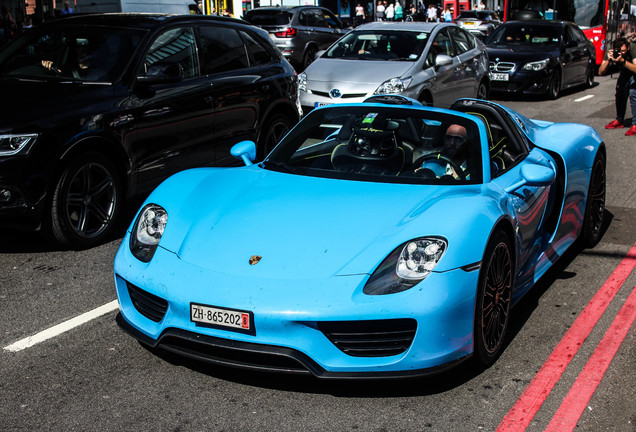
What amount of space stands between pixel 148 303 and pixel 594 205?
396 cm

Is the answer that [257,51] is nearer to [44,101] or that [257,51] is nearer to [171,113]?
[171,113]

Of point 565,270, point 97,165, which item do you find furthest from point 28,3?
point 565,270

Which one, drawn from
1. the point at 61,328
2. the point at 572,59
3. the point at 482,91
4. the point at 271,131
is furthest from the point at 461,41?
the point at 61,328

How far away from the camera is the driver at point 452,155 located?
5125 millimetres

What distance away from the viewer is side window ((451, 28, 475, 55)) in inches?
557

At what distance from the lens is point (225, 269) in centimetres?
417

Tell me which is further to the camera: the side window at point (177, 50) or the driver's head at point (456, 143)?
the side window at point (177, 50)

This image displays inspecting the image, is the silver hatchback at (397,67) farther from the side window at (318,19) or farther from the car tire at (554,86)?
the side window at (318,19)

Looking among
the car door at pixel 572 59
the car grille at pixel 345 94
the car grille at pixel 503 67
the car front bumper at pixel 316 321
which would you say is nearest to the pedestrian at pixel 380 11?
the car door at pixel 572 59

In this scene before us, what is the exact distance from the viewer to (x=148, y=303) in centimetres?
430

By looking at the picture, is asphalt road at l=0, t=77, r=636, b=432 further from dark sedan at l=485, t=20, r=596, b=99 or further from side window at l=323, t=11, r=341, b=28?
side window at l=323, t=11, r=341, b=28

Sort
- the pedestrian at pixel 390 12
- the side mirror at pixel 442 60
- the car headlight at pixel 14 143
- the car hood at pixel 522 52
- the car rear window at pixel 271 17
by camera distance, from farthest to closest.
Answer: the pedestrian at pixel 390 12 < the car rear window at pixel 271 17 < the car hood at pixel 522 52 < the side mirror at pixel 442 60 < the car headlight at pixel 14 143

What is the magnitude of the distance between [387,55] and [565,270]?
24.1ft

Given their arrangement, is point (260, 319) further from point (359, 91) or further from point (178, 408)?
point (359, 91)
